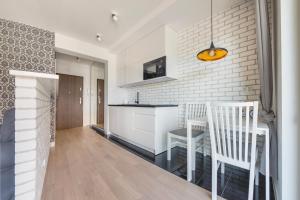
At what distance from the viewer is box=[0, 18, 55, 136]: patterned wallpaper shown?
2295mm

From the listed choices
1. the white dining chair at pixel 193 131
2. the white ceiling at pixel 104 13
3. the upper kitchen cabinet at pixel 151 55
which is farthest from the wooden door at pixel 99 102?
the white dining chair at pixel 193 131

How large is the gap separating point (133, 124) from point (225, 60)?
208 cm

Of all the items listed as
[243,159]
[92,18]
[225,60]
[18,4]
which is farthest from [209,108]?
[18,4]

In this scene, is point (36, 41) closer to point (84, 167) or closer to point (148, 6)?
point (148, 6)

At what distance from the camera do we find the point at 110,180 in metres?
1.58

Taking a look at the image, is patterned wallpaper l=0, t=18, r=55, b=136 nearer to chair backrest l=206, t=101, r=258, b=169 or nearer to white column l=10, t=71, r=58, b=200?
white column l=10, t=71, r=58, b=200

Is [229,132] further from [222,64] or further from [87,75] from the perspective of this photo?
[87,75]

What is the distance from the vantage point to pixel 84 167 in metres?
1.89

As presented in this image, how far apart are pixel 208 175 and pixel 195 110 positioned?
1050mm

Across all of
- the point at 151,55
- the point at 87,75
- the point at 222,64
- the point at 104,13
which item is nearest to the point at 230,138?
the point at 222,64

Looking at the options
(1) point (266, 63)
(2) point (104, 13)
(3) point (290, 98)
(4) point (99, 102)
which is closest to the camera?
(3) point (290, 98)

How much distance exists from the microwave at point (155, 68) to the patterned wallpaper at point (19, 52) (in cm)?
199

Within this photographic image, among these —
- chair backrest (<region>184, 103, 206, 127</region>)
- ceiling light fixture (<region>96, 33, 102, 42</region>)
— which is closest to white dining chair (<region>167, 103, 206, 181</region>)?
chair backrest (<region>184, 103, 206, 127</region>)

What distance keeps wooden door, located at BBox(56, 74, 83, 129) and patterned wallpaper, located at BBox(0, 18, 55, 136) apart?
206 cm
